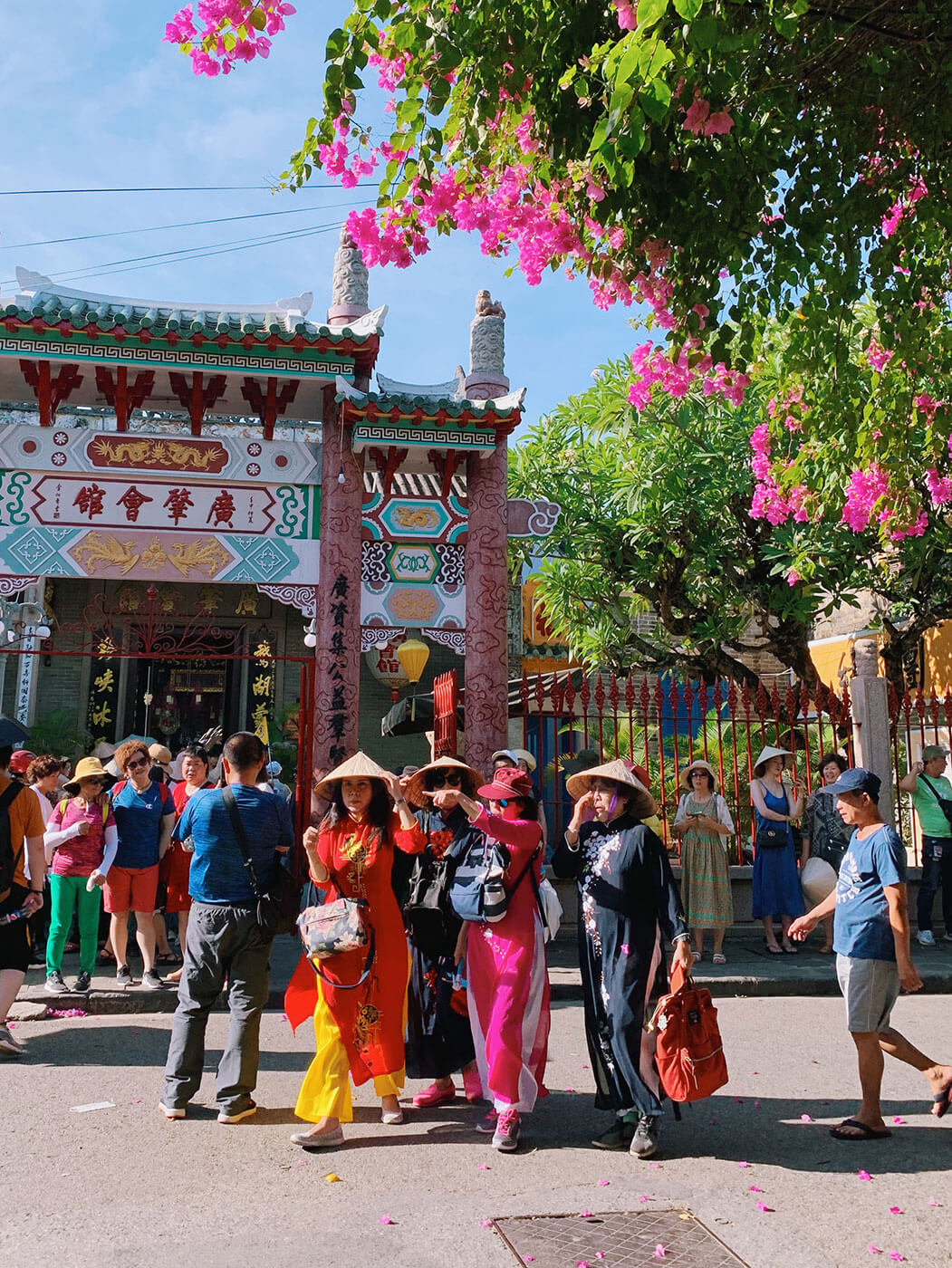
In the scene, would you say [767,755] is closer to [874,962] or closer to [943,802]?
[943,802]

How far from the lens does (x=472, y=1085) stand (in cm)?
A: 558

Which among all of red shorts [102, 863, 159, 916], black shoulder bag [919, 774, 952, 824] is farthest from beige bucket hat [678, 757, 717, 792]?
red shorts [102, 863, 159, 916]

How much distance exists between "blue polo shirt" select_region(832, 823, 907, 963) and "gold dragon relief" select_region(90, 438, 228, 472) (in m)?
6.91

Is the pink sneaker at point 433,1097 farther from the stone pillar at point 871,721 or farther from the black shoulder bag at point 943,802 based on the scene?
the stone pillar at point 871,721

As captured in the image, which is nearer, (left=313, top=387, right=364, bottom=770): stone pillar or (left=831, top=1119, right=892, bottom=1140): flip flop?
(left=831, top=1119, right=892, bottom=1140): flip flop

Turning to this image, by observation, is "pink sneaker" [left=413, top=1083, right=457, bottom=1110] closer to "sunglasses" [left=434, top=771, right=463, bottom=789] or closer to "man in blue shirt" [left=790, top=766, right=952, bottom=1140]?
"sunglasses" [left=434, top=771, right=463, bottom=789]

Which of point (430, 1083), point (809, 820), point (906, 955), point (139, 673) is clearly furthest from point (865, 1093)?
point (139, 673)

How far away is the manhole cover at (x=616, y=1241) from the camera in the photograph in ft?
11.8

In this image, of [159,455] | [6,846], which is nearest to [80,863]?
[6,846]

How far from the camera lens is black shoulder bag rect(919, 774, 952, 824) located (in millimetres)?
Answer: 10617

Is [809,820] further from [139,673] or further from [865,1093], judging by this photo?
[139,673]

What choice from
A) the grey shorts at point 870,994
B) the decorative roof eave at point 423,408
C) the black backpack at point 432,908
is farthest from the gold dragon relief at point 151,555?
the grey shorts at point 870,994

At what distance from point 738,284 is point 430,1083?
4579 millimetres

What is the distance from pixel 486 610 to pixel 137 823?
3.68m
